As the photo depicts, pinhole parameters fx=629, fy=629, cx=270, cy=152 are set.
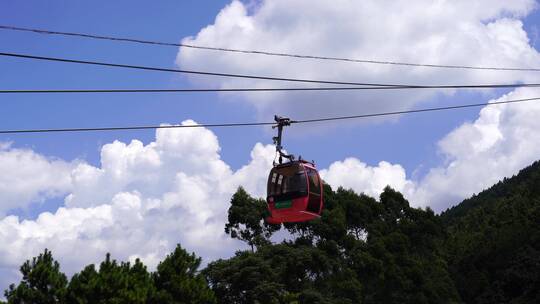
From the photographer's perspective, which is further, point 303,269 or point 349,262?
point 349,262

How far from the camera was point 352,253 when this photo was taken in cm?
5016

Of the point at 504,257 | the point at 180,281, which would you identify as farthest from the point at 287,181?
the point at 504,257

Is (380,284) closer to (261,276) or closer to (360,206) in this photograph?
(360,206)

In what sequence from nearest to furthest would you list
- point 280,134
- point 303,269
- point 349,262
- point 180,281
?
point 280,134, point 180,281, point 303,269, point 349,262

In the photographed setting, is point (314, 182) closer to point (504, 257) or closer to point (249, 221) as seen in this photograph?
point (249, 221)

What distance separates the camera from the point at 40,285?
123 feet

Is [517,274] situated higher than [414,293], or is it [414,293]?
[517,274]

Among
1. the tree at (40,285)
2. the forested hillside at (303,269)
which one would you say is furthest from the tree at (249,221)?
the tree at (40,285)

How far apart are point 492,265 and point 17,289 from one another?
61.6 m

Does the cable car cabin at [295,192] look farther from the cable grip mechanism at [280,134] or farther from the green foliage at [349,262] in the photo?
the green foliage at [349,262]

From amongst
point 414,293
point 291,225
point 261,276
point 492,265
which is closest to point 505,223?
point 492,265

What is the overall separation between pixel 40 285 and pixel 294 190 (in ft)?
73.5

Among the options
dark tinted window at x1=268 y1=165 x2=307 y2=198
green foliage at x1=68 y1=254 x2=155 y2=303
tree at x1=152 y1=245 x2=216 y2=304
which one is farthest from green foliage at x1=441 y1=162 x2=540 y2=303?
dark tinted window at x1=268 y1=165 x2=307 y2=198

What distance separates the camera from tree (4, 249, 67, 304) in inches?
1436
